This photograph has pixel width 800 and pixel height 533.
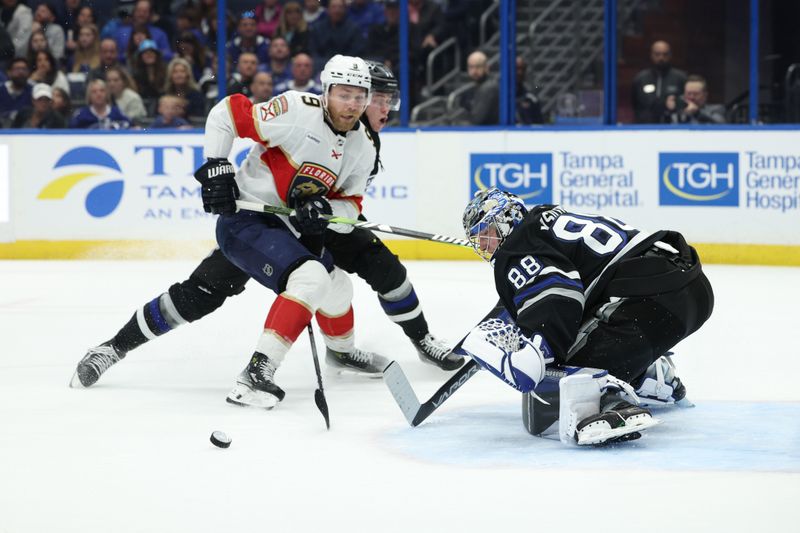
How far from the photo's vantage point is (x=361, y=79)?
4.00 meters

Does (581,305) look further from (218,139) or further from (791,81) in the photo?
(791,81)

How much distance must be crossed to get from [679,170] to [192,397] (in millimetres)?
4334

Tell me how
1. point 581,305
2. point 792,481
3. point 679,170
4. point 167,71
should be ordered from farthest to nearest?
point 167,71
point 679,170
point 581,305
point 792,481

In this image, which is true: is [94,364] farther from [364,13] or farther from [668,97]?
[364,13]

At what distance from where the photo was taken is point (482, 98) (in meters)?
8.19

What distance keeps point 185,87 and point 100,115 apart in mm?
596

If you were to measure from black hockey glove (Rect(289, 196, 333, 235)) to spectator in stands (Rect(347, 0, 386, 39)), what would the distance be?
478cm

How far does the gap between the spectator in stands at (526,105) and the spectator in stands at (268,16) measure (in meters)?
1.85

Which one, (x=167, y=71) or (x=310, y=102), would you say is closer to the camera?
(x=310, y=102)

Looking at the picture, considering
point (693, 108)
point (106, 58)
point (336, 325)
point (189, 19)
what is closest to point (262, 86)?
point (189, 19)

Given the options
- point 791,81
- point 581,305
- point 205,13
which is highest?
point 205,13

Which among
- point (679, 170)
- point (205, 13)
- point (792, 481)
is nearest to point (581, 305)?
point (792, 481)

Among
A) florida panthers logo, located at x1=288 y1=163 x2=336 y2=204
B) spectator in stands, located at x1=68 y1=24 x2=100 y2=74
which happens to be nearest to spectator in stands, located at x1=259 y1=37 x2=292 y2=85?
spectator in stands, located at x1=68 y1=24 x2=100 y2=74

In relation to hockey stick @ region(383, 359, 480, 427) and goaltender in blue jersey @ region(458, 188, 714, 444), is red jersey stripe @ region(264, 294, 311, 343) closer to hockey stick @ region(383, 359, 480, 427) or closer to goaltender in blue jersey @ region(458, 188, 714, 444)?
hockey stick @ region(383, 359, 480, 427)
